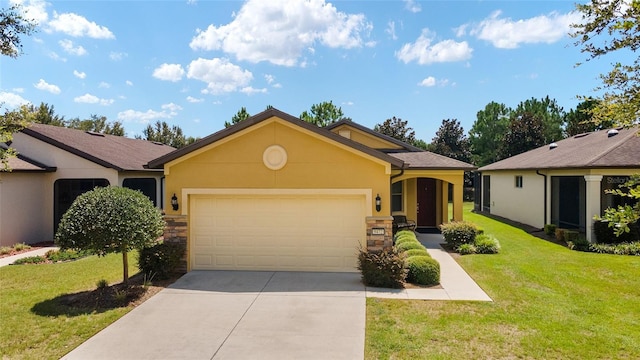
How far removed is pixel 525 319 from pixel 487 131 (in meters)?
44.2

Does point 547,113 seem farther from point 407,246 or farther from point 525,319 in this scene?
point 525,319

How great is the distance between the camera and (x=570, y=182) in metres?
16.3

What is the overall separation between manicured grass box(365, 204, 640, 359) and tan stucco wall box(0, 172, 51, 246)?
45.1 feet

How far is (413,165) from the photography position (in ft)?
45.1

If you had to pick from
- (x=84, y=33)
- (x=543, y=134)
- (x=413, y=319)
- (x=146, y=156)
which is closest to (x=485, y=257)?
(x=413, y=319)

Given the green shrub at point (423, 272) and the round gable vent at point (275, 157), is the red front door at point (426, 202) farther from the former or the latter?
the round gable vent at point (275, 157)

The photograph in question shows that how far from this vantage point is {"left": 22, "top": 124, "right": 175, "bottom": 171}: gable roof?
564 inches

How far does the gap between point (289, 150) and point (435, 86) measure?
16878 mm

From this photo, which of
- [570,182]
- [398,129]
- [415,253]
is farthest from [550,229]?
[398,129]

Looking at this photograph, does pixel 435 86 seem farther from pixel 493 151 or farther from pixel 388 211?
pixel 493 151

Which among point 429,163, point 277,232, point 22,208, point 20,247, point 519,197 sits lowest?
point 20,247

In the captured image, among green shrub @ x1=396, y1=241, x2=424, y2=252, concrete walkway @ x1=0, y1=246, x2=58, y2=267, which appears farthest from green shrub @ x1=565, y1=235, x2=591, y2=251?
concrete walkway @ x1=0, y1=246, x2=58, y2=267

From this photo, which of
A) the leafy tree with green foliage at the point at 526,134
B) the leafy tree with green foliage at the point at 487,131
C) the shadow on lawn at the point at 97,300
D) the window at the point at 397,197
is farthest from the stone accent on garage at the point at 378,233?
the leafy tree with green foliage at the point at 487,131

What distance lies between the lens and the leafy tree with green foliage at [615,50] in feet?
12.3
